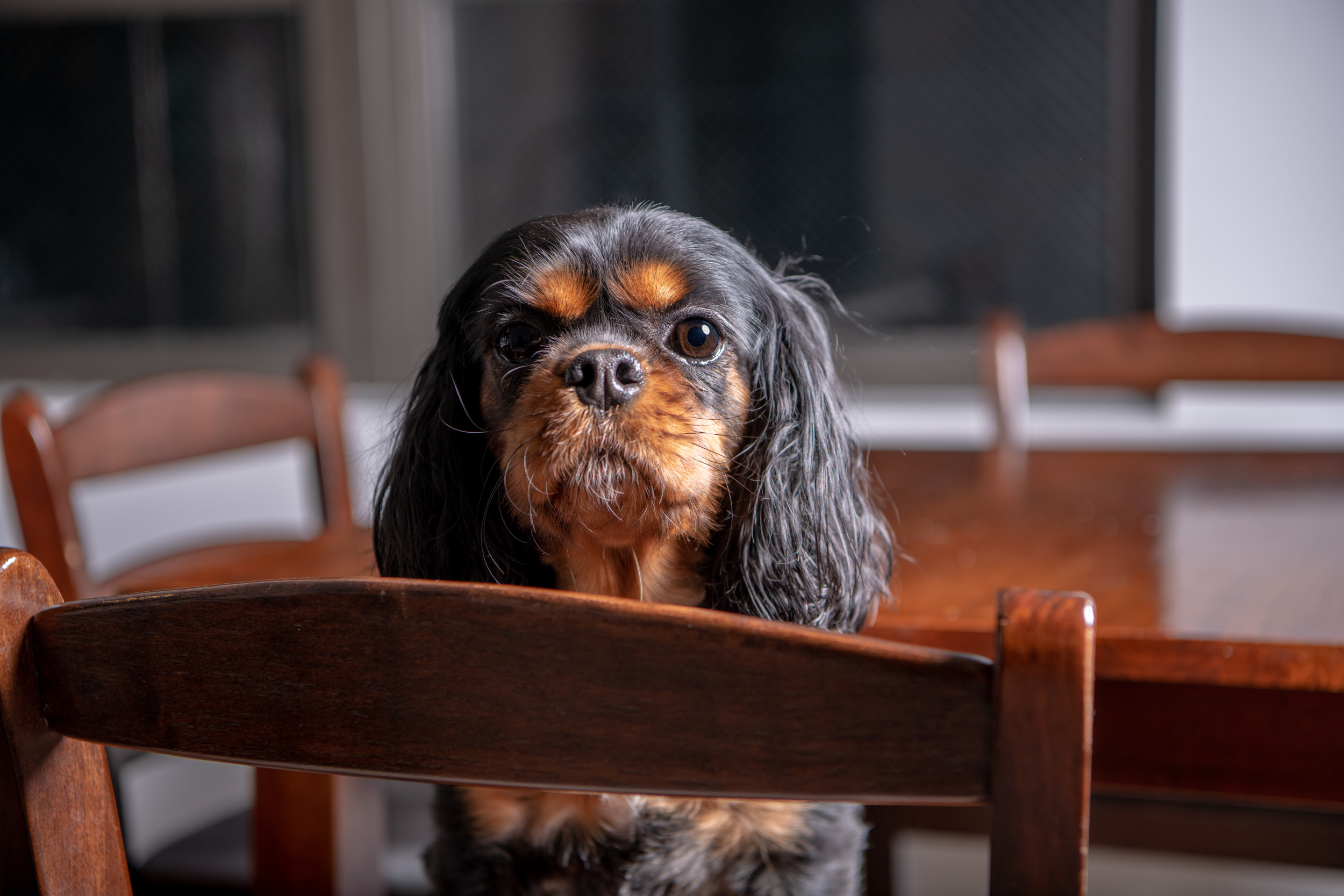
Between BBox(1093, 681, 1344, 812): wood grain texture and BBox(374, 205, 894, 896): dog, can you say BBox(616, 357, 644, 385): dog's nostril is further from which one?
BBox(1093, 681, 1344, 812): wood grain texture

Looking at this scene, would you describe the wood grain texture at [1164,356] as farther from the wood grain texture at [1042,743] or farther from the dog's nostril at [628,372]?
the wood grain texture at [1042,743]

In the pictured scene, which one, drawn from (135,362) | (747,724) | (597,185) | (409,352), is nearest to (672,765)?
(747,724)

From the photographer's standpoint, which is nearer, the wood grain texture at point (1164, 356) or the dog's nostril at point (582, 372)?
the dog's nostril at point (582, 372)

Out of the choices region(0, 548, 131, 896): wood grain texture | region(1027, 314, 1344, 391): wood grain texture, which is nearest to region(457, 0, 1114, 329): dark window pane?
region(1027, 314, 1344, 391): wood grain texture

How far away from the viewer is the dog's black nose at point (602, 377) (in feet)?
2.08

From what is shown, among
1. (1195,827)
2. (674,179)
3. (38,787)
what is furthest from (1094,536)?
(674,179)

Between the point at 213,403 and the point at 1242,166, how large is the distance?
173 centimetres

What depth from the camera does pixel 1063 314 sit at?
2.25m

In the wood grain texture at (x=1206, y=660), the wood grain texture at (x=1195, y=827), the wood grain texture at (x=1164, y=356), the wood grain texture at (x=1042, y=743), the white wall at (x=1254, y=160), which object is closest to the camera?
the wood grain texture at (x=1042, y=743)

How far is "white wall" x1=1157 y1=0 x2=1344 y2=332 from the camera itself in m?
1.92

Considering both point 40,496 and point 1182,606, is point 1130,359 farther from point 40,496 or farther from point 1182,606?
point 40,496

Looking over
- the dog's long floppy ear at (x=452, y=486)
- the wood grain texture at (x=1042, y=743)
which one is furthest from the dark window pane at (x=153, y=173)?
the wood grain texture at (x=1042, y=743)

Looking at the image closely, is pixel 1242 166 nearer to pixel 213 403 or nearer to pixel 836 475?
pixel 836 475

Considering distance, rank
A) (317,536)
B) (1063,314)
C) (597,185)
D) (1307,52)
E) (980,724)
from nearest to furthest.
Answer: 1. (980,724)
2. (317,536)
3. (1307,52)
4. (1063,314)
5. (597,185)
